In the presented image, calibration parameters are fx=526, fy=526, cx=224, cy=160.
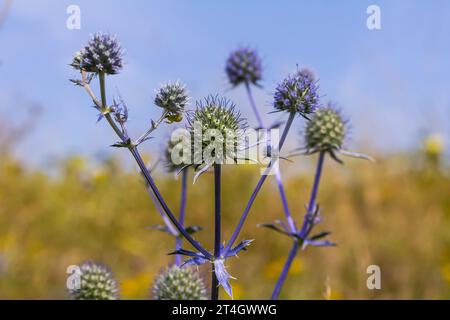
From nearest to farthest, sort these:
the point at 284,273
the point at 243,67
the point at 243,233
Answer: the point at 284,273 → the point at 243,67 → the point at 243,233

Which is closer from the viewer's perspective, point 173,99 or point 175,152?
point 173,99

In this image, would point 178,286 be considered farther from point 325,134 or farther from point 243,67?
point 243,67

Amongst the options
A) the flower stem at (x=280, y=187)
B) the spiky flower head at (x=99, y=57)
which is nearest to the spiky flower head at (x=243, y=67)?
the flower stem at (x=280, y=187)

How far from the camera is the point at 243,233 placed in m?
5.72

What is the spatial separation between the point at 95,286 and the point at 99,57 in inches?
37.8

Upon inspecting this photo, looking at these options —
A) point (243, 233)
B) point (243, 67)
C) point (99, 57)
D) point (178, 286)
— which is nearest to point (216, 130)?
point (99, 57)

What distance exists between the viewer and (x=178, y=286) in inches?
80.8

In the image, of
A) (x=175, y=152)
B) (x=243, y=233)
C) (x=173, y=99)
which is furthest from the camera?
(x=243, y=233)

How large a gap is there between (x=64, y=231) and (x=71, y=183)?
1023mm

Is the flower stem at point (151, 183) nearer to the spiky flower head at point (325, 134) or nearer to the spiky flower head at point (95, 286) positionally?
the spiky flower head at point (95, 286)

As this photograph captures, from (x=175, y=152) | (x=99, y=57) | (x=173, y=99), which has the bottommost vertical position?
(x=175, y=152)

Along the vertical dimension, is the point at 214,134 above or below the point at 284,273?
above

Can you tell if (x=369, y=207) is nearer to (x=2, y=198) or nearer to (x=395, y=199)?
(x=395, y=199)

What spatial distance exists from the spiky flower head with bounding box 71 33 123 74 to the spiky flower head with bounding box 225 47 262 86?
3.57 feet
